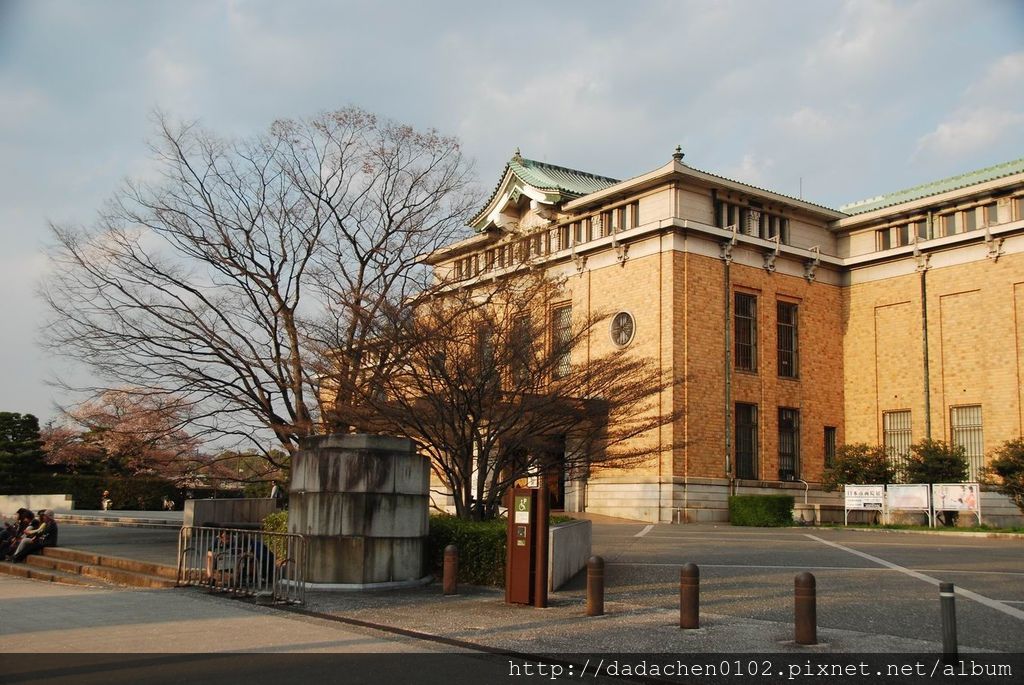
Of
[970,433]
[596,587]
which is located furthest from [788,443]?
[596,587]

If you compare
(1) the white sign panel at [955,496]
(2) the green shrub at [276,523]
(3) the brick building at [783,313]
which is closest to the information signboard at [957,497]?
(1) the white sign panel at [955,496]

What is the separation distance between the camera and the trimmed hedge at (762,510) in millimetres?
32438

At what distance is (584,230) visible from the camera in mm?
38875

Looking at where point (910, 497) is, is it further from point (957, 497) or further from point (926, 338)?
point (926, 338)

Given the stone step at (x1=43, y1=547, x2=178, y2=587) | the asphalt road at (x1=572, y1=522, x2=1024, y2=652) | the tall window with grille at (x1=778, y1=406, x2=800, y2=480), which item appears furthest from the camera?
the tall window with grille at (x1=778, y1=406, x2=800, y2=480)

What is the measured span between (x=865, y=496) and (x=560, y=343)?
18.7 m

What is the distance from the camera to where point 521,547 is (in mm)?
13172

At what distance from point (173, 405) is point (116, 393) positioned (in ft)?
4.00

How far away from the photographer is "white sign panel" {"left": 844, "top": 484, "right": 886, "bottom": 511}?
3156 cm

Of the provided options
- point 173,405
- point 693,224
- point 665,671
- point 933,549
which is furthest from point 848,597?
point 693,224

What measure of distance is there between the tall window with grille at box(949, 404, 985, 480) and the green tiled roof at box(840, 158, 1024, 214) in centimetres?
864

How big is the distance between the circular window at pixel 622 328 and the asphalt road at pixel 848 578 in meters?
12.2

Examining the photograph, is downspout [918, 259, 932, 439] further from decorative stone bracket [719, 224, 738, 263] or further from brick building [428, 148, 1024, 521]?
decorative stone bracket [719, 224, 738, 263]

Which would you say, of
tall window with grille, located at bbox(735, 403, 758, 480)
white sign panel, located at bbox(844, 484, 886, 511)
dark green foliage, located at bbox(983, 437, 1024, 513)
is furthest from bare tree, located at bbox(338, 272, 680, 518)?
tall window with grille, located at bbox(735, 403, 758, 480)
